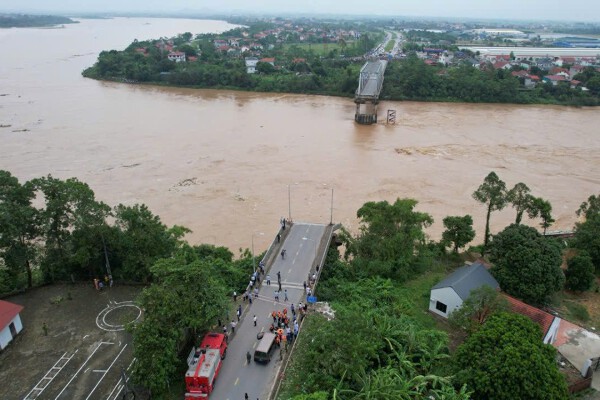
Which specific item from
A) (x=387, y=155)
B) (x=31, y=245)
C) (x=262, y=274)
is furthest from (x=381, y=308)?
(x=387, y=155)

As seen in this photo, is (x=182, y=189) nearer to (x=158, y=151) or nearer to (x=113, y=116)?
(x=158, y=151)

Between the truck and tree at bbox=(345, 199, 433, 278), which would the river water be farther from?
the truck

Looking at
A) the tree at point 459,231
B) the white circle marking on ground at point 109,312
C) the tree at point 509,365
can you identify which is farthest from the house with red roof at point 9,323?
the tree at point 459,231

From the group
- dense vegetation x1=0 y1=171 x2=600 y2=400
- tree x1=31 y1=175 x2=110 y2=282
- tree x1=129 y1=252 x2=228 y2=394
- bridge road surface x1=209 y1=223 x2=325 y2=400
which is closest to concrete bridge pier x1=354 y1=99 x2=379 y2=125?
dense vegetation x1=0 y1=171 x2=600 y2=400

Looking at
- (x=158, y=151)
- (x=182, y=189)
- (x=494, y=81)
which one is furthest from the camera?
(x=494, y=81)

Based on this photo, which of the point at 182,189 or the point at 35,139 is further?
the point at 35,139

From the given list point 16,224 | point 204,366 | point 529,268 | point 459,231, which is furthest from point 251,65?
point 204,366

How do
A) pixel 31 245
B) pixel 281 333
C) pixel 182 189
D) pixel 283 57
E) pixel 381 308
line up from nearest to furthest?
1. pixel 281 333
2. pixel 381 308
3. pixel 31 245
4. pixel 182 189
5. pixel 283 57

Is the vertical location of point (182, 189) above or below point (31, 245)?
below
